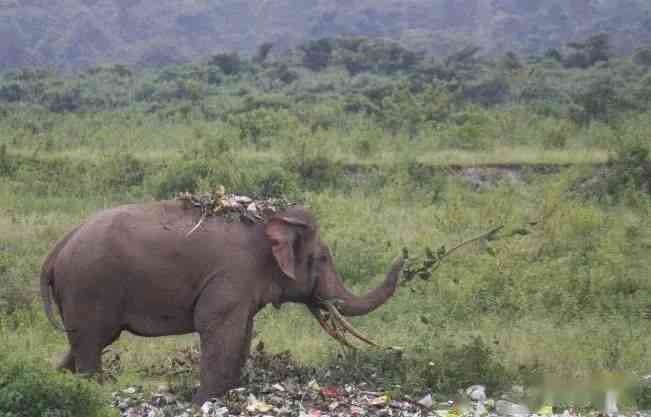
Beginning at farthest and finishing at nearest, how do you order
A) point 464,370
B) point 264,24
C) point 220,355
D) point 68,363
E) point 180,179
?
point 264,24
point 180,179
point 464,370
point 68,363
point 220,355

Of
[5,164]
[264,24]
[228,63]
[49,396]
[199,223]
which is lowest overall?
[264,24]

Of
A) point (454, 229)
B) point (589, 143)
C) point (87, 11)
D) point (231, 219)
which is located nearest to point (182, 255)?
point (231, 219)

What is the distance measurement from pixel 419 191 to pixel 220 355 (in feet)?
39.0

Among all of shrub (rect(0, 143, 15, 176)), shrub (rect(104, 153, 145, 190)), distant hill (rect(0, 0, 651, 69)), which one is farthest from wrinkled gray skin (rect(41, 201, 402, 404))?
distant hill (rect(0, 0, 651, 69))

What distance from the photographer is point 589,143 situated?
24.1 meters

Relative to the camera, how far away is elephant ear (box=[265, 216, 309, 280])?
28.3 ft

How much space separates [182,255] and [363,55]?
43.1m

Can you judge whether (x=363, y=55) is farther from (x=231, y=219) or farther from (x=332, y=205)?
(x=231, y=219)

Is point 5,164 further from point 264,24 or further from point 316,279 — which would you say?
point 264,24

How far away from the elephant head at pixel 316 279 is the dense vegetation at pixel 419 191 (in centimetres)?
66

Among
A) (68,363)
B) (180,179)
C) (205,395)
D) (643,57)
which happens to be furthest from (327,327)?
(643,57)

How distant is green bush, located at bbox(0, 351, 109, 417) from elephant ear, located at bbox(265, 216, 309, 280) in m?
1.93

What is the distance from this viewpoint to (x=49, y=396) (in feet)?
23.7

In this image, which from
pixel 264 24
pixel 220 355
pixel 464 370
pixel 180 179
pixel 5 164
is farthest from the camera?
pixel 264 24
